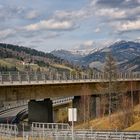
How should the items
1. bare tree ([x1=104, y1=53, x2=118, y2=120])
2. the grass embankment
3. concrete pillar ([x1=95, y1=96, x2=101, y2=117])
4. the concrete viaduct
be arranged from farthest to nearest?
concrete pillar ([x1=95, y1=96, x2=101, y2=117]), bare tree ([x1=104, y1=53, x2=118, y2=120]), the grass embankment, the concrete viaduct

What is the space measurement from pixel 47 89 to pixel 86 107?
1953 centimetres

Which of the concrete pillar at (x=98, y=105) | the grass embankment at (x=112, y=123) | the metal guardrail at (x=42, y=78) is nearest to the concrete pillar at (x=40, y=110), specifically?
the metal guardrail at (x=42, y=78)

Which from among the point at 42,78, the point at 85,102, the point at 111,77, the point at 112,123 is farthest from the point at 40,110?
the point at 111,77

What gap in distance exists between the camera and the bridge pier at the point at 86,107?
98812 mm

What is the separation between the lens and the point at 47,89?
83750mm

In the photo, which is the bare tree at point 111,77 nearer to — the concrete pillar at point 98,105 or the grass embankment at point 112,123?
the concrete pillar at point 98,105

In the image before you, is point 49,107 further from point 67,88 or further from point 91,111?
point 91,111

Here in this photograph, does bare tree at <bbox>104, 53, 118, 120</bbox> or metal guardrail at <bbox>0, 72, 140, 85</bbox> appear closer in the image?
metal guardrail at <bbox>0, 72, 140, 85</bbox>

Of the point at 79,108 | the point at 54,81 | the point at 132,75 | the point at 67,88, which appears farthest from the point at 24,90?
the point at 132,75

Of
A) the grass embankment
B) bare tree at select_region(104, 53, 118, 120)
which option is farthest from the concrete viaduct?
the grass embankment

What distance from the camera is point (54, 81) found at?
85.9 m

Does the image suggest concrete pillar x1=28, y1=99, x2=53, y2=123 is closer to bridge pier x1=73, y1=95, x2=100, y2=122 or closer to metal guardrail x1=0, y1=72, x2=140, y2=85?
metal guardrail x1=0, y1=72, x2=140, y2=85

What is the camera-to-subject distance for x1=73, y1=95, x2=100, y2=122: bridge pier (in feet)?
324

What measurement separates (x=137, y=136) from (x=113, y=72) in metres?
65.1
